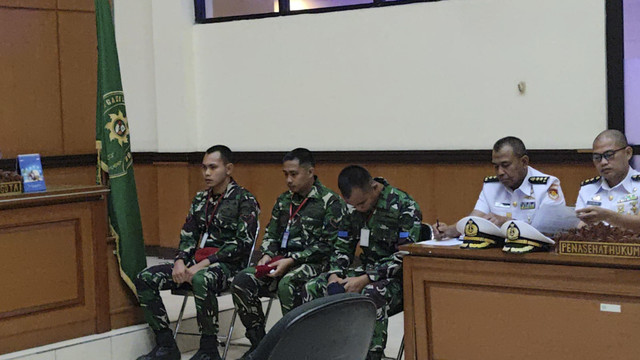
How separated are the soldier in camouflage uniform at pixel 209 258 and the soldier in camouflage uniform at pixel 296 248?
0.16 meters

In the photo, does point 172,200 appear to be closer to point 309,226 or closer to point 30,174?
Result: point 30,174

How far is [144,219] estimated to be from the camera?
887 cm

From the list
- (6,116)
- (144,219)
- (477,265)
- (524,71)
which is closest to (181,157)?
(144,219)

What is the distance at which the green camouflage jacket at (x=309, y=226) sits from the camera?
520 cm

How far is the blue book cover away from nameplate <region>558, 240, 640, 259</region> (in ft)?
9.89

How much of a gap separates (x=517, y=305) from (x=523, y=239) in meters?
0.30

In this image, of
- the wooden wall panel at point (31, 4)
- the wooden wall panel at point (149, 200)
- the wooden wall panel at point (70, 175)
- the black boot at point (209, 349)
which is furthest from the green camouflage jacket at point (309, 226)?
the wooden wall panel at point (31, 4)

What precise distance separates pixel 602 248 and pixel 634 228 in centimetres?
33

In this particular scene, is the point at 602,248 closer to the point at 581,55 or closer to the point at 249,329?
the point at 249,329

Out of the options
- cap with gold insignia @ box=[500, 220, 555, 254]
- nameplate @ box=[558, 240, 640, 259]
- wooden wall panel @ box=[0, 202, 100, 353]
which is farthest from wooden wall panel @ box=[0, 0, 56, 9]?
nameplate @ box=[558, 240, 640, 259]

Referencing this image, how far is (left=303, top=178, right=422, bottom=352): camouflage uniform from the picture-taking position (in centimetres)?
463

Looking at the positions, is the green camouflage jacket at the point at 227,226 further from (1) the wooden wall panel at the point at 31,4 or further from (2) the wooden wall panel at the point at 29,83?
(1) the wooden wall panel at the point at 31,4

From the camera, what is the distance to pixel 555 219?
13.8ft

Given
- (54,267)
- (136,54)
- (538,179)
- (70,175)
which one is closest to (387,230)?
(538,179)
